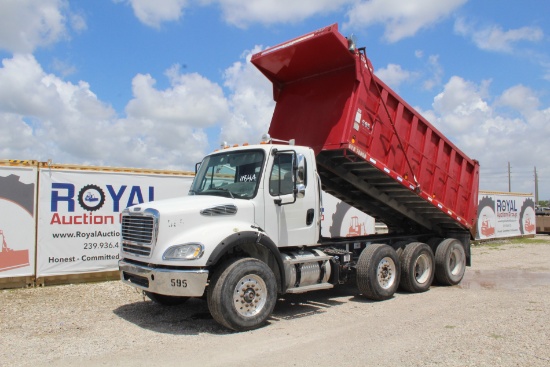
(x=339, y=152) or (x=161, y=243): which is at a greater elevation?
(x=339, y=152)

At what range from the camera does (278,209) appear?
729 centimetres

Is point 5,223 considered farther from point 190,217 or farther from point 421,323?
point 421,323

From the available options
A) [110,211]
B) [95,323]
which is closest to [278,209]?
[95,323]

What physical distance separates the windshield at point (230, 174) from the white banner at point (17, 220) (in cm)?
409

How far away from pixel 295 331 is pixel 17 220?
20.9 ft

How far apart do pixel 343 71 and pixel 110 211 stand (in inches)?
236

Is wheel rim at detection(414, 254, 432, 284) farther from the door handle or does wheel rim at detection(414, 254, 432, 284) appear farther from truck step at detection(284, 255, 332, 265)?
the door handle

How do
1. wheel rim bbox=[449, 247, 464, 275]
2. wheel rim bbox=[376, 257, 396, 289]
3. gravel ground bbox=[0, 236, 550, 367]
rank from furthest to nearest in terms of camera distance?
wheel rim bbox=[449, 247, 464, 275]
wheel rim bbox=[376, 257, 396, 289]
gravel ground bbox=[0, 236, 550, 367]

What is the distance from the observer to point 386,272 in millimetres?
8875

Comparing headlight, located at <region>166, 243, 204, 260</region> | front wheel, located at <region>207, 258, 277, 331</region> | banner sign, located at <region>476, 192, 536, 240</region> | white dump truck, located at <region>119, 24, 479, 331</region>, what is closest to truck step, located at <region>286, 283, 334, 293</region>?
white dump truck, located at <region>119, 24, 479, 331</region>

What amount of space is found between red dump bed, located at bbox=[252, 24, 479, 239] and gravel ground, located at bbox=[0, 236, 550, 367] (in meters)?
1.99

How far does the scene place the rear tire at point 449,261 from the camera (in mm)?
10102

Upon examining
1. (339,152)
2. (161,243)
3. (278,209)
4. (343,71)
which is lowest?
(161,243)

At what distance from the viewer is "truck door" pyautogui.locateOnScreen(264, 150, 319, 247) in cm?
717
